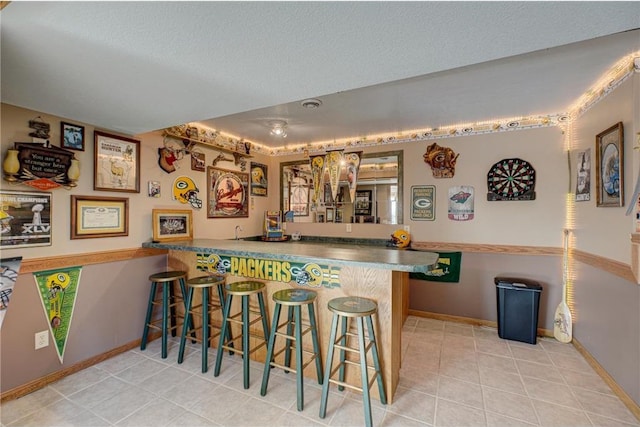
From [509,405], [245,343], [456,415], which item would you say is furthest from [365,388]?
[509,405]

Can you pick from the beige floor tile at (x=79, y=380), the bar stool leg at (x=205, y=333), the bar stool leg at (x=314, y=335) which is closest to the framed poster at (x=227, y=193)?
the bar stool leg at (x=205, y=333)

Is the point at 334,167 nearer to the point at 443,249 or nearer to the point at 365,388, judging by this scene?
the point at 443,249

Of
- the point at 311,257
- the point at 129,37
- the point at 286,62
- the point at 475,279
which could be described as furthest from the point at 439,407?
the point at 129,37

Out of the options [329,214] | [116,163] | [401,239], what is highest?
[116,163]

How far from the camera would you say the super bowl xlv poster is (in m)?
3.35

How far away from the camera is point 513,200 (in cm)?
317

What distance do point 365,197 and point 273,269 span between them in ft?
6.25

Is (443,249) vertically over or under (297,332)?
over

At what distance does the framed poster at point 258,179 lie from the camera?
4.20 meters

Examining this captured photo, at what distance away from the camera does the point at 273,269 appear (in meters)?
2.44

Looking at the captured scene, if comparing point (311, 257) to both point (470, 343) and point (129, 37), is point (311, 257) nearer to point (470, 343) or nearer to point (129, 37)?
point (129, 37)

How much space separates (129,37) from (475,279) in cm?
376

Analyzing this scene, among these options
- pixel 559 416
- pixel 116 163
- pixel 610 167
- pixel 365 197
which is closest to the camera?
pixel 559 416

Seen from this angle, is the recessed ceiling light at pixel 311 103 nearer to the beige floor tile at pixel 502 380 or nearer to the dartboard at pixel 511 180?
the dartboard at pixel 511 180
